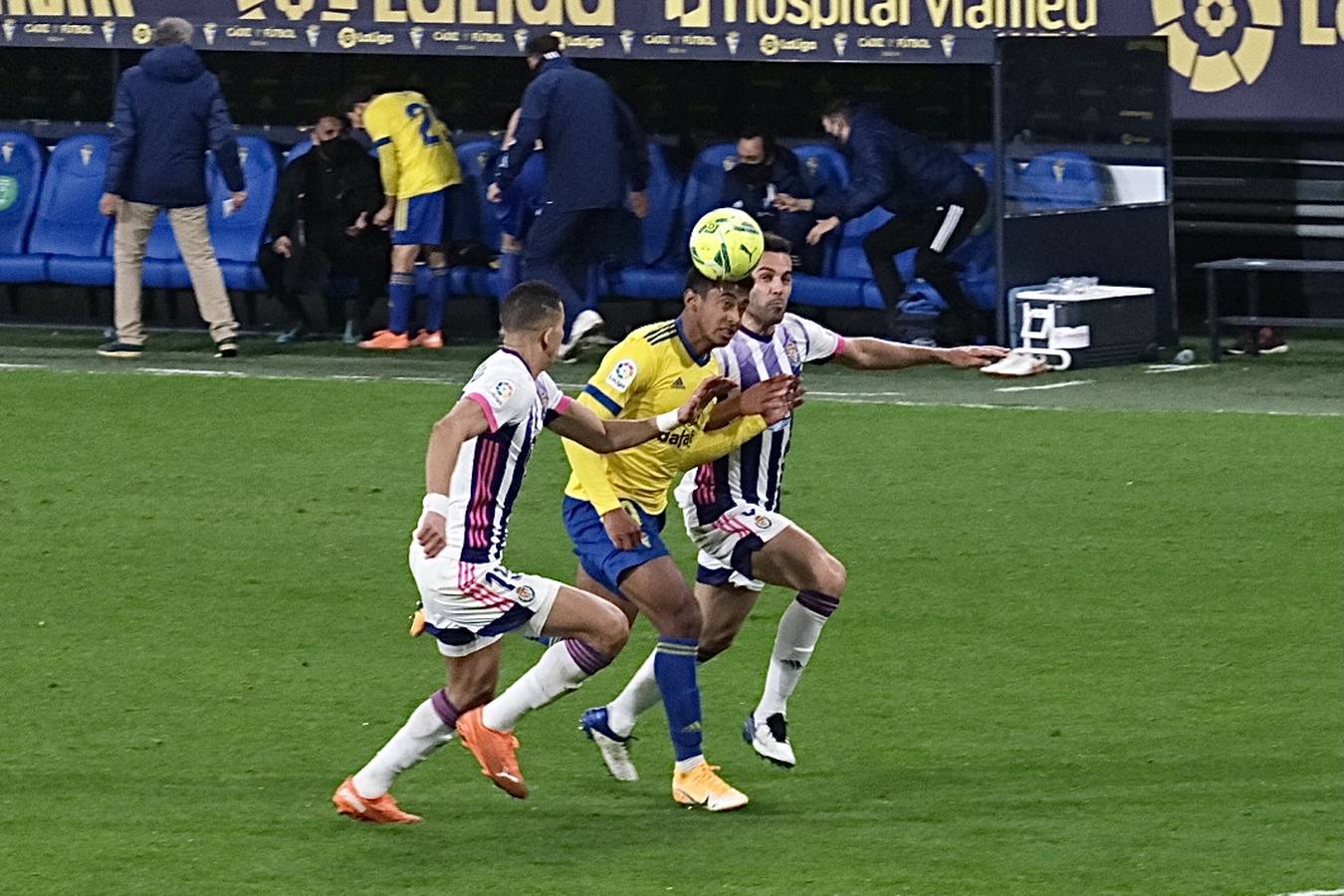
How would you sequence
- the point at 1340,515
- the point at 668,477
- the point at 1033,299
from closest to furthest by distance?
1. the point at 668,477
2. the point at 1340,515
3. the point at 1033,299

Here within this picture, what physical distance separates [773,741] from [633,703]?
0.46 meters

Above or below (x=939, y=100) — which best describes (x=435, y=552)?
below

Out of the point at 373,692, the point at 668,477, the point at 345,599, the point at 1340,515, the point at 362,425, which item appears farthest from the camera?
the point at 362,425

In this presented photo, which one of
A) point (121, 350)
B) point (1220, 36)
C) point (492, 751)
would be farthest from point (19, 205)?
point (492, 751)

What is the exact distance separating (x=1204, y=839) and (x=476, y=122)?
12994mm

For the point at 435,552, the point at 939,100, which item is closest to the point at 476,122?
the point at 939,100

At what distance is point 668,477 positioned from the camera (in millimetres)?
8203

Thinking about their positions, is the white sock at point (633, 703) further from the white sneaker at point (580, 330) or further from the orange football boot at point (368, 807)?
the white sneaker at point (580, 330)

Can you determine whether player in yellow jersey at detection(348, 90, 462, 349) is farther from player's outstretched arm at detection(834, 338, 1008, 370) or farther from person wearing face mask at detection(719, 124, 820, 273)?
player's outstretched arm at detection(834, 338, 1008, 370)

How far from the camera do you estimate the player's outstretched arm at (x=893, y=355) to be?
8789mm

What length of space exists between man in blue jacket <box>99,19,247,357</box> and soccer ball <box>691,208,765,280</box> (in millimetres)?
9308

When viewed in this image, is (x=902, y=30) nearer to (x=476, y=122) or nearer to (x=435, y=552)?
(x=476, y=122)

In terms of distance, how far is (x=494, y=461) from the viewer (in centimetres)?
754

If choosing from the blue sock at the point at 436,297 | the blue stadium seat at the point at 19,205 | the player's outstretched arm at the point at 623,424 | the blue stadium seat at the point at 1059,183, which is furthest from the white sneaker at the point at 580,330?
the player's outstretched arm at the point at 623,424
